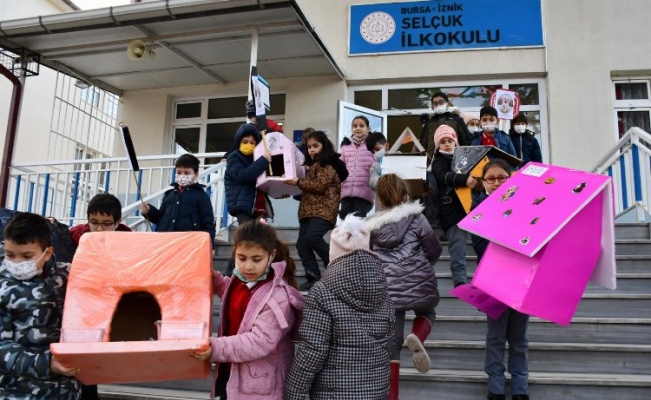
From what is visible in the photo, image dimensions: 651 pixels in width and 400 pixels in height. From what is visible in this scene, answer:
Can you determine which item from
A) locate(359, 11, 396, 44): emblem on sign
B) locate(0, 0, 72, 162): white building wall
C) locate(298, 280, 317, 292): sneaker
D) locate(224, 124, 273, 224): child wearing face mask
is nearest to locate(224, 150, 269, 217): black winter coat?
locate(224, 124, 273, 224): child wearing face mask

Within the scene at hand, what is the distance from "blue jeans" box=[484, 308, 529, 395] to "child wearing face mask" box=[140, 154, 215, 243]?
7.44 ft

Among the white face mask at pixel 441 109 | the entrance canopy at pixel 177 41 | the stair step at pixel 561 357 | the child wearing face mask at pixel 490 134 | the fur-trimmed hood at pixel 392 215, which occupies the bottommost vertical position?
the stair step at pixel 561 357

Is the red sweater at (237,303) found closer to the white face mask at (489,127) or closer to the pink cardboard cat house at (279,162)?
the pink cardboard cat house at (279,162)

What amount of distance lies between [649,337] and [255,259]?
288 centimetres

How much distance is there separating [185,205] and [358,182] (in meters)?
1.66

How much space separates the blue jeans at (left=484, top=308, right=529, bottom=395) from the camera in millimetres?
3025

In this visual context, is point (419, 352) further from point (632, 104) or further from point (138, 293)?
point (632, 104)

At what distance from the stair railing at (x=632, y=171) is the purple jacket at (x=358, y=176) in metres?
2.70

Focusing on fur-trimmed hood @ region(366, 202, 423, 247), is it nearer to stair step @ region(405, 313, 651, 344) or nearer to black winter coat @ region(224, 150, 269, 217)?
stair step @ region(405, 313, 651, 344)

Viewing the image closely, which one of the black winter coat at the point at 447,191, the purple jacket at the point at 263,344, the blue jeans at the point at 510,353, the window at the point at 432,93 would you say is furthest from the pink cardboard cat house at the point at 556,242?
the window at the point at 432,93

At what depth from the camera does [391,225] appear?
125 inches

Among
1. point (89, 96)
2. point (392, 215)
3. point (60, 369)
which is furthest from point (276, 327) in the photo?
point (89, 96)

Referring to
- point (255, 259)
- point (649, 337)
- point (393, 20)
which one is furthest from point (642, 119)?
point (255, 259)

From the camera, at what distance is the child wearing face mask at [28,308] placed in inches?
83.2
